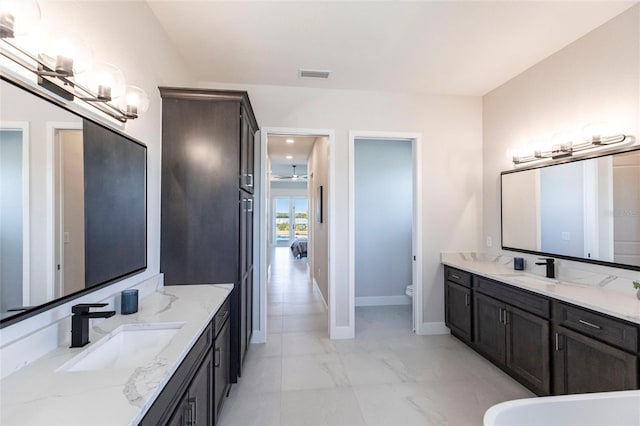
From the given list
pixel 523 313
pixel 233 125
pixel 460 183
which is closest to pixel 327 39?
pixel 233 125

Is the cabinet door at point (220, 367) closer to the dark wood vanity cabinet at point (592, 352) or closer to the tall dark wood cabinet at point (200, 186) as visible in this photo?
the tall dark wood cabinet at point (200, 186)

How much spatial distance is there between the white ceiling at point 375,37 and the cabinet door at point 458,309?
2307 millimetres

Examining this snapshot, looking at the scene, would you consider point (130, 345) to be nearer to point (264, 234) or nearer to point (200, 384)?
point (200, 384)

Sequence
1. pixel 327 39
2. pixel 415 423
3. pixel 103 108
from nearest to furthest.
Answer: pixel 103 108 < pixel 415 423 < pixel 327 39

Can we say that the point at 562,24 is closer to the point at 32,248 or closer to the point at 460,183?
the point at 460,183

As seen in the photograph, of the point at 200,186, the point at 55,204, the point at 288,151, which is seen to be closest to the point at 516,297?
the point at 200,186

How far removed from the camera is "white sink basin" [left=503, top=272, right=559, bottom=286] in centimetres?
241

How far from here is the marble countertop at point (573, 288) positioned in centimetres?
172

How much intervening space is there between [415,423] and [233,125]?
2.52 meters

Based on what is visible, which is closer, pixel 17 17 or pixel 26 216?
pixel 17 17

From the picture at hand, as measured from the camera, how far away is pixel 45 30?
3.87 ft

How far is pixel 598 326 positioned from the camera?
1.77 meters

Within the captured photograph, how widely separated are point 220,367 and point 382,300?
3299mm

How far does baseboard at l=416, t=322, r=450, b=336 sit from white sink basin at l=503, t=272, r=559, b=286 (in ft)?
3.92
